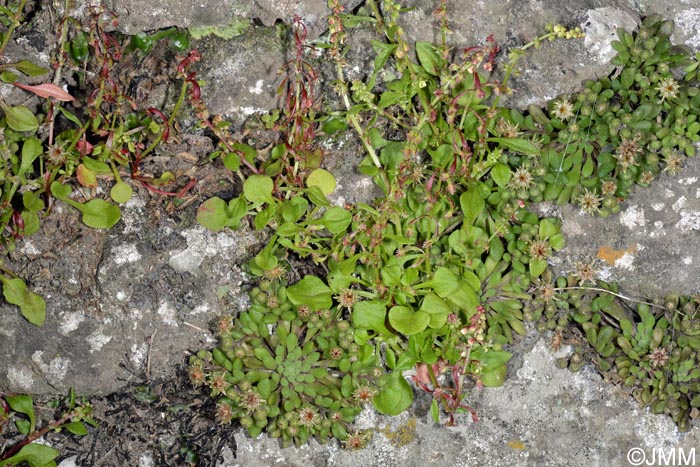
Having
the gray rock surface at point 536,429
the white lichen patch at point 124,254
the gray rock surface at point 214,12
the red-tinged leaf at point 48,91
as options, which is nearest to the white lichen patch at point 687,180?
the gray rock surface at point 536,429

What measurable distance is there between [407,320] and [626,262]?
1116mm

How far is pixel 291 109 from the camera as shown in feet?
10.9

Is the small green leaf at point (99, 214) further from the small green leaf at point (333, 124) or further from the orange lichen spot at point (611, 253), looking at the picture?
the orange lichen spot at point (611, 253)

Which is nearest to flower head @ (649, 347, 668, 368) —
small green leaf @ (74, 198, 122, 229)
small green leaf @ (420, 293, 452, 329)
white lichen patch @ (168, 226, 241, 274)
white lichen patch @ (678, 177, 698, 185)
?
white lichen patch @ (678, 177, 698, 185)

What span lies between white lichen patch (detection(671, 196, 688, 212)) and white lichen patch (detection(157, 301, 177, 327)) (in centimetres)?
240

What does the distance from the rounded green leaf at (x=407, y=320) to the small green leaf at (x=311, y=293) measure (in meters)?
0.31

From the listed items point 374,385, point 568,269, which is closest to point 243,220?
point 374,385

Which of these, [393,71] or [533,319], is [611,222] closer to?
[533,319]

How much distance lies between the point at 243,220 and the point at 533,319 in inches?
56.9

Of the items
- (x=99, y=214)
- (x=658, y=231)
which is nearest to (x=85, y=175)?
(x=99, y=214)

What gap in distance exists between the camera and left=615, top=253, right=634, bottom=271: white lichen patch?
11.3 ft

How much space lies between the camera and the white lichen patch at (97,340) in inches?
134

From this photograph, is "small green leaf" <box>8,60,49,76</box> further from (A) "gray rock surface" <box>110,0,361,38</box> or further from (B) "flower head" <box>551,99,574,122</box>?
(B) "flower head" <box>551,99,574,122</box>

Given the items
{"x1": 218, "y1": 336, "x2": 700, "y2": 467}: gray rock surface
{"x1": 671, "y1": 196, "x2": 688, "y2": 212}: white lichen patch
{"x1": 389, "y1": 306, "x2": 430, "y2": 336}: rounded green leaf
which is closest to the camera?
{"x1": 389, "y1": 306, "x2": 430, "y2": 336}: rounded green leaf
